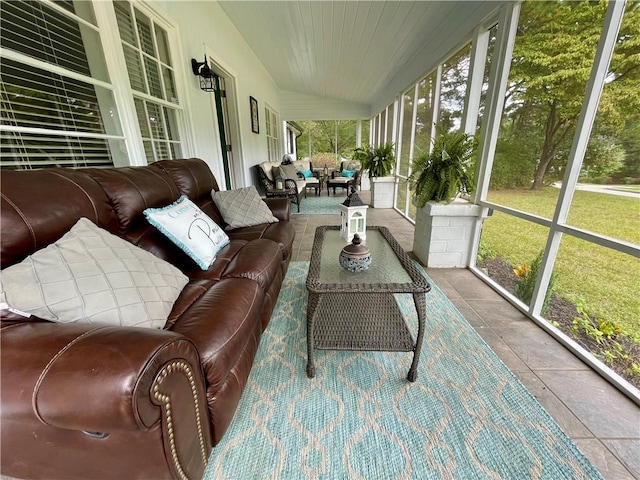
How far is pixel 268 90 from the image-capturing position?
672 centimetres

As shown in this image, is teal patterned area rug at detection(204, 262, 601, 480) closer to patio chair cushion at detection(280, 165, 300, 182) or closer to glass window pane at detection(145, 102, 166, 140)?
glass window pane at detection(145, 102, 166, 140)

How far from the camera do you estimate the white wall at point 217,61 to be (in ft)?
9.02

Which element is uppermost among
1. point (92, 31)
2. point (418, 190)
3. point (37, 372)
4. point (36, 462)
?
point (92, 31)

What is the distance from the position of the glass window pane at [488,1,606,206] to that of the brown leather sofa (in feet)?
6.91

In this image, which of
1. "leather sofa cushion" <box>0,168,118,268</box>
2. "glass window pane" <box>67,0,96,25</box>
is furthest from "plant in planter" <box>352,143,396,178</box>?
"leather sofa cushion" <box>0,168,118,268</box>

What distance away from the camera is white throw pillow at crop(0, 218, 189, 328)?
32.3 inches

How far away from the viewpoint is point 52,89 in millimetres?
1558

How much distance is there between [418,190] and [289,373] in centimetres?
209

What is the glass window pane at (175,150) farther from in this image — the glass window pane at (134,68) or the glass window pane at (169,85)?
the glass window pane at (134,68)

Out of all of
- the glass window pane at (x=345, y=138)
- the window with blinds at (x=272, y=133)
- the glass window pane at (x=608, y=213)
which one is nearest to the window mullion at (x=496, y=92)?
the glass window pane at (x=608, y=213)

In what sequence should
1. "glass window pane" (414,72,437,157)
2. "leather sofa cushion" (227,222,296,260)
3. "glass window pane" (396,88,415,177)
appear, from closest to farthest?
1. "leather sofa cushion" (227,222,296,260)
2. "glass window pane" (414,72,437,157)
3. "glass window pane" (396,88,415,177)

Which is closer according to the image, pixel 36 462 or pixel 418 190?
pixel 36 462

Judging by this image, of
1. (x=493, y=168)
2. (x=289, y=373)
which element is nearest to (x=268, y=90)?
(x=493, y=168)

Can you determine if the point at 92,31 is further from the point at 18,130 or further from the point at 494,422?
the point at 494,422
